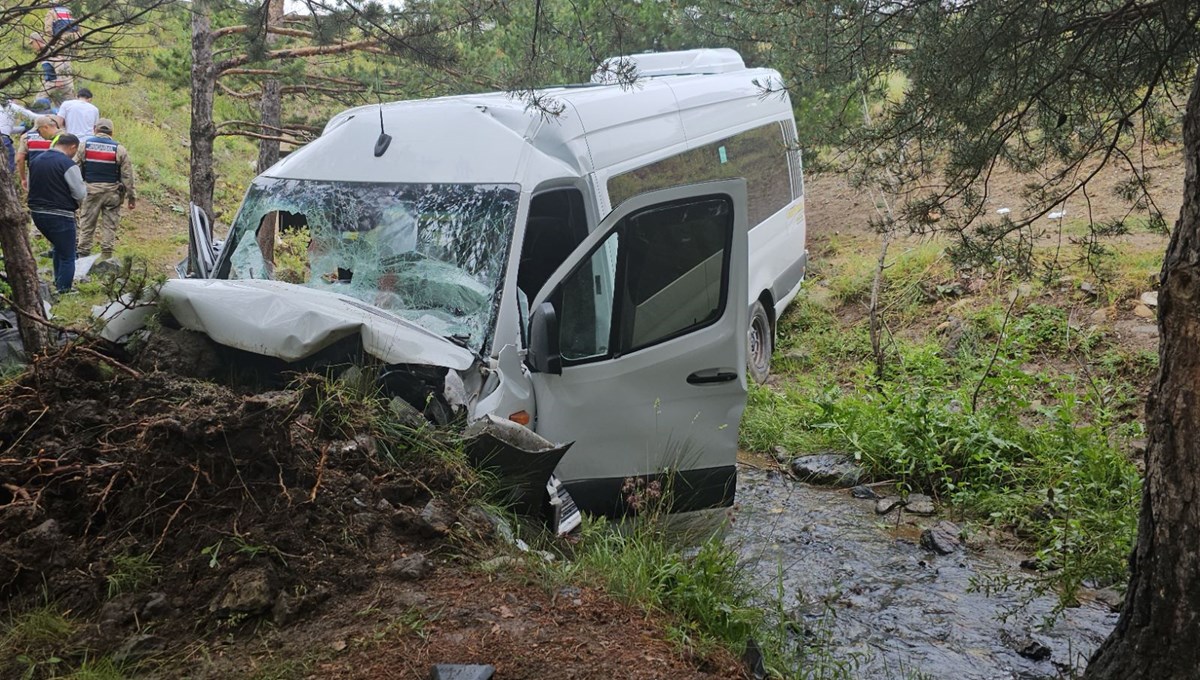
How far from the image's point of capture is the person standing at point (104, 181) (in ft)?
36.9

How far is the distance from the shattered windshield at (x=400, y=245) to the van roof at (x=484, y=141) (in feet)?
0.33

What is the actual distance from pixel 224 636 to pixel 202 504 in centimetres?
58

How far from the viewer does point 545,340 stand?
4504mm

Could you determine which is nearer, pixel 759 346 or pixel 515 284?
pixel 515 284

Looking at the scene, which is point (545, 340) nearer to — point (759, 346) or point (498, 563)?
point (498, 563)

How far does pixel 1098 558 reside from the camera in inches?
197

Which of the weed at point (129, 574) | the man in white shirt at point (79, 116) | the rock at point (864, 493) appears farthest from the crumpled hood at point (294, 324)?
the man in white shirt at point (79, 116)

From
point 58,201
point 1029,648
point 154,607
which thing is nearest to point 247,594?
point 154,607

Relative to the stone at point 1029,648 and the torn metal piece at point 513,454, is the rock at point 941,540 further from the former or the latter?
the torn metal piece at point 513,454

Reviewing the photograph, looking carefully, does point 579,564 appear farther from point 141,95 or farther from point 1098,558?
→ point 141,95

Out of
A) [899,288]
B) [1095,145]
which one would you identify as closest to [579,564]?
[1095,145]

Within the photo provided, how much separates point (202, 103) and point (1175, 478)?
27.7ft

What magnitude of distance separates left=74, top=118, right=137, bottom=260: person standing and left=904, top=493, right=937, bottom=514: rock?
30.6ft

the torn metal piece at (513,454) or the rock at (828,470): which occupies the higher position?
the torn metal piece at (513,454)
